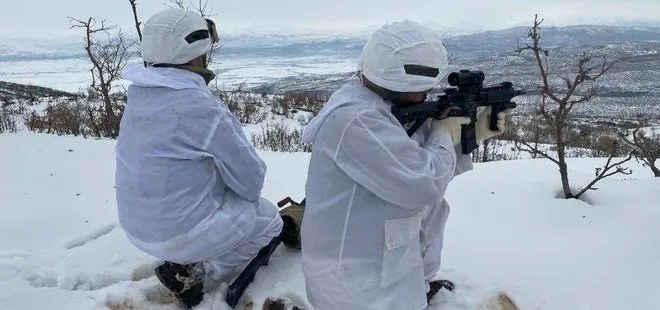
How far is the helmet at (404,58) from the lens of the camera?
1919 mm

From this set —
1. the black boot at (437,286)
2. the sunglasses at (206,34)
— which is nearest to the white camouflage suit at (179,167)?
the sunglasses at (206,34)

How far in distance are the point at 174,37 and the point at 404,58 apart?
1275 millimetres

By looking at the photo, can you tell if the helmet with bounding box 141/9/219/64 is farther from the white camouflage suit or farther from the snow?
the snow

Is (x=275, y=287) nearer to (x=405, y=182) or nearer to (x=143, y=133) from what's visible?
(x=143, y=133)

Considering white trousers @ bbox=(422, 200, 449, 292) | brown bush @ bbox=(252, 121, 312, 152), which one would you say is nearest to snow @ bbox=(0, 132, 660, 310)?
white trousers @ bbox=(422, 200, 449, 292)

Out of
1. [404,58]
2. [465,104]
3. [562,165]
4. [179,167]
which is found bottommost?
[562,165]

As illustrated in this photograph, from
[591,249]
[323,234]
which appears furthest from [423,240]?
[591,249]

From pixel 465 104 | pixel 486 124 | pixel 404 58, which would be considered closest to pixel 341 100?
pixel 404 58

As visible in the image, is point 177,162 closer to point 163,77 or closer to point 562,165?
point 163,77

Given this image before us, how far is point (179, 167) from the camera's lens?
2.46 m

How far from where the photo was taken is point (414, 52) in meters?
1.92

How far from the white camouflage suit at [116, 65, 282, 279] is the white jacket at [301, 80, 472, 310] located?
23.4 inches

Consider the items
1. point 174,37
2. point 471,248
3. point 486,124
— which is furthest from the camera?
point 471,248

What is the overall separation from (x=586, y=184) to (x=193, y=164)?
12.1 feet
